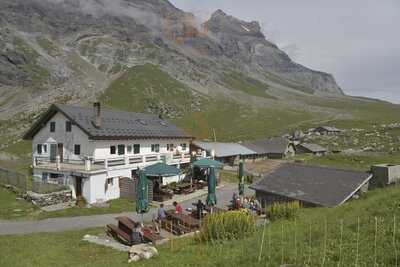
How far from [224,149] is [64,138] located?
37022 mm

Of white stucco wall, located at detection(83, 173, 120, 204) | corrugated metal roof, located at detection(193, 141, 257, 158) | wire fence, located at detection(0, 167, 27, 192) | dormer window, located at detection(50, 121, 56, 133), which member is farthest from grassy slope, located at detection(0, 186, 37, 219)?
corrugated metal roof, located at detection(193, 141, 257, 158)

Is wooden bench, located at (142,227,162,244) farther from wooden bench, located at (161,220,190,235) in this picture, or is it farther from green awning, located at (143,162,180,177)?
green awning, located at (143,162,180,177)

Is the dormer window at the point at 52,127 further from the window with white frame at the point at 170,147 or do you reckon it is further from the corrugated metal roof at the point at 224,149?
the corrugated metal roof at the point at 224,149

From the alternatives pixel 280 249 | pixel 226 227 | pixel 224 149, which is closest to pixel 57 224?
pixel 226 227

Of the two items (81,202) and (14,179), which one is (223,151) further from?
(14,179)

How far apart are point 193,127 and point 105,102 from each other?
136 feet

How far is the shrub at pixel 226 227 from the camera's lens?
1462cm

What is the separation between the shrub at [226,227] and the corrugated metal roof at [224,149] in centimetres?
4744

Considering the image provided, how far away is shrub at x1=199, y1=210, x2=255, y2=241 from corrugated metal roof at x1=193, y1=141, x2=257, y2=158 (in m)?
47.4

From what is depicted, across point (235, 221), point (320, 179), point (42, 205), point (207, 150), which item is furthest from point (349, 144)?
point (235, 221)

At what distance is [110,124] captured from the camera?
40.0 metres

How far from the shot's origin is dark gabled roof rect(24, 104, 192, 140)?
37250mm

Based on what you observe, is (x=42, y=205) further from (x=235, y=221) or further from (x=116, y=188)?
(x=235, y=221)

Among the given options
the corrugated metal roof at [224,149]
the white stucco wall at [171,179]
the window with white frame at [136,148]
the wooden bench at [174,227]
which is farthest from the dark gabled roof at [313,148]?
the wooden bench at [174,227]
